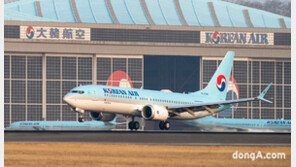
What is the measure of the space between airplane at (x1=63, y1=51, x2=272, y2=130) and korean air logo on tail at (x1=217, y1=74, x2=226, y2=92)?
106 inches

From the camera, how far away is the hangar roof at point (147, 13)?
407 ft

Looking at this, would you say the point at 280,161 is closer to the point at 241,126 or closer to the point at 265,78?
the point at 241,126

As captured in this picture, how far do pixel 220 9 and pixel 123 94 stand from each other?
80010 millimetres

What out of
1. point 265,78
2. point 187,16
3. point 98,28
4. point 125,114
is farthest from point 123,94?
point 187,16

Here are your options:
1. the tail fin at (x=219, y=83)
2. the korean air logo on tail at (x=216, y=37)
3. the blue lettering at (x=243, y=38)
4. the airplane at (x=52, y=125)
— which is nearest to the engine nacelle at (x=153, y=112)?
the tail fin at (x=219, y=83)

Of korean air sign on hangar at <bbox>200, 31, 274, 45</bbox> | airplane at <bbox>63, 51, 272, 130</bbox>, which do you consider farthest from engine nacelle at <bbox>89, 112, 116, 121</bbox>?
korean air sign on hangar at <bbox>200, 31, 274, 45</bbox>

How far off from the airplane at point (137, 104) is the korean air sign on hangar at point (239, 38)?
131 ft

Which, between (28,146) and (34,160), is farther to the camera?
(28,146)

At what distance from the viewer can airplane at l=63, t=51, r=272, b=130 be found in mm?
59000

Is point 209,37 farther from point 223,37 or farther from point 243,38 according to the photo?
point 243,38

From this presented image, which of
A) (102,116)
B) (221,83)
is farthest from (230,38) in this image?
(102,116)

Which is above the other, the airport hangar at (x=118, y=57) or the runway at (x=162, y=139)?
the airport hangar at (x=118, y=57)

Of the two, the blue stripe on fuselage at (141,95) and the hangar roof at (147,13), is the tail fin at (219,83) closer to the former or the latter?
the blue stripe on fuselage at (141,95)

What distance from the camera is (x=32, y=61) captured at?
10856cm
